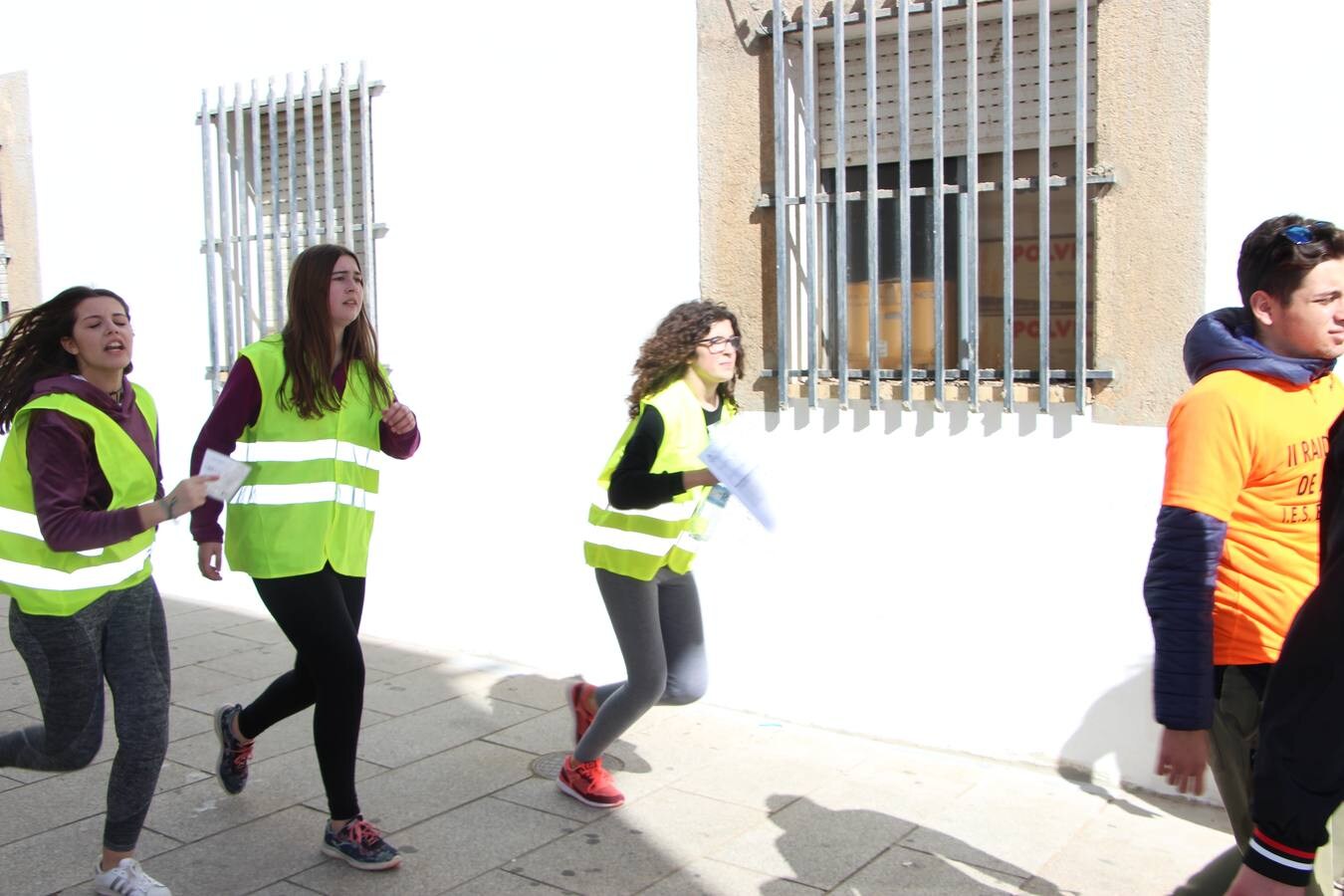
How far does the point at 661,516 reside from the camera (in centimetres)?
392

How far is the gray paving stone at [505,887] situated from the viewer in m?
3.54

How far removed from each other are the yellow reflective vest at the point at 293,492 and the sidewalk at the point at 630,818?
0.91 m

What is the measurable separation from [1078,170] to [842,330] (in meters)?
1.03

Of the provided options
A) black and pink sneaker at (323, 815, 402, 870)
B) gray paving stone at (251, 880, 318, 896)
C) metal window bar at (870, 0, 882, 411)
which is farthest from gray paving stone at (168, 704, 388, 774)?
metal window bar at (870, 0, 882, 411)

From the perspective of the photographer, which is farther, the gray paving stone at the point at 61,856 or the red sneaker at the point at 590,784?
the red sneaker at the point at 590,784

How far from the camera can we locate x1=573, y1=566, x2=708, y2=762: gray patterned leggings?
3.94 m

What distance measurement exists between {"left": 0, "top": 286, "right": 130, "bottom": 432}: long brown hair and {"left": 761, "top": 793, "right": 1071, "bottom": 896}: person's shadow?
2.44 m

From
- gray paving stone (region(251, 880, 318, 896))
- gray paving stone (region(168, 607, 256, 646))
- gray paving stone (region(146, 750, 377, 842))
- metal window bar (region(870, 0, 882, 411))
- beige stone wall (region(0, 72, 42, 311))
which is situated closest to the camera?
gray paving stone (region(251, 880, 318, 896))

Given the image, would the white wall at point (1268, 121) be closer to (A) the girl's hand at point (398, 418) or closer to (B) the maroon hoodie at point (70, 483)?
(A) the girl's hand at point (398, 418)

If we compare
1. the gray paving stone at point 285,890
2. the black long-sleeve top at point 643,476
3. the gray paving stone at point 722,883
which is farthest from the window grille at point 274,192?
the gray paving stone at point 722,883

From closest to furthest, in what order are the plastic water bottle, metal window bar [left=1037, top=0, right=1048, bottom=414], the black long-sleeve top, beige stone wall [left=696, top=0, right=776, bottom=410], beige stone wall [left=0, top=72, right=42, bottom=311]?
the black long-sleeve top → the plastic water bottle → metal window bar [left=1037, top=0, right=1048, bottom=414] → beige stone wall [left=696, top=0, right=776, bottom=410] → beige stone wall [left=0, top=72, right=42, bottom=311]

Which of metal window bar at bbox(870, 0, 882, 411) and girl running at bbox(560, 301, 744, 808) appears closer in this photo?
girl running at bbox(560, 301, 744, 808)

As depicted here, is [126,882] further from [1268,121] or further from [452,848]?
[1268,121]

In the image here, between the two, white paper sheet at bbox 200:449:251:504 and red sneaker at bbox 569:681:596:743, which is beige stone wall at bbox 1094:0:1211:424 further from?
white paper sheet at bbox 200:449:251:504
